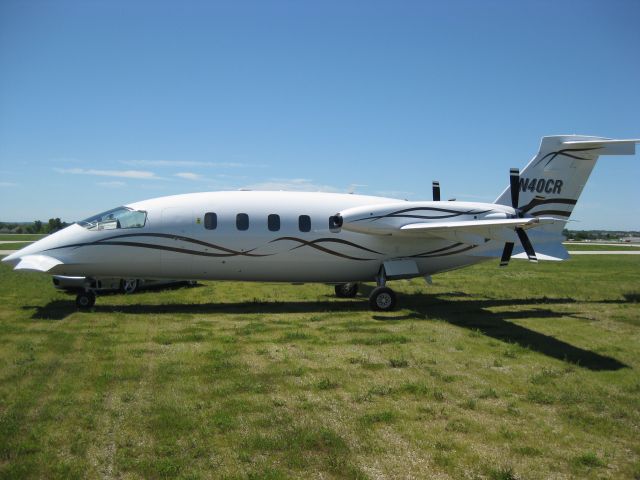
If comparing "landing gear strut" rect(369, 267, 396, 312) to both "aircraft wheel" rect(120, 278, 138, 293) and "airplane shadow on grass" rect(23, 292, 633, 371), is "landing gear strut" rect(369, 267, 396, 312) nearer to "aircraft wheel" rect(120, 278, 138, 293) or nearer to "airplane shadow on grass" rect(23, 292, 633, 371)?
"airplane shadow on grass" rect(23, 292, 633, 371)

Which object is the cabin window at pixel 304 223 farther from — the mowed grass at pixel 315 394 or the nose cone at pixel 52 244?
the nose cone at pixel 52 244

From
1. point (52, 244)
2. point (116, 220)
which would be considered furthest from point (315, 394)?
point (52, 244)

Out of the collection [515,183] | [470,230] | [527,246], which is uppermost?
[515,183]

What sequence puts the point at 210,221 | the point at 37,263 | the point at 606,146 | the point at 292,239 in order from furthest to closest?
the point at 606,146, the point at 292,239, the point at 210,221, the point at 37,263

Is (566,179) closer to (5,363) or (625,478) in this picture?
(625,478)

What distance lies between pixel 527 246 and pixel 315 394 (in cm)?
911

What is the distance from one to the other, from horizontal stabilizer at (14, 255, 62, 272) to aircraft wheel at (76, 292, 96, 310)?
1.43 metres

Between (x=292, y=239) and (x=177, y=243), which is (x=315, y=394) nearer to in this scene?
(x=292, y=239)

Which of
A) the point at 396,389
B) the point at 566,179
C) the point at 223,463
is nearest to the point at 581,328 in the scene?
the point at 566,179

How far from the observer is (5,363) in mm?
9023

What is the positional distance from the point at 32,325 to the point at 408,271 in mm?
11067

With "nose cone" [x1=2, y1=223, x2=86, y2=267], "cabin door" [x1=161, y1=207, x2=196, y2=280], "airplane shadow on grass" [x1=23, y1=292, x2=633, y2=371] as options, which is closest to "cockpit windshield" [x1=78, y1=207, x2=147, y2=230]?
"nose cone" [x1=2, y1=223, x2=86, y2=267]

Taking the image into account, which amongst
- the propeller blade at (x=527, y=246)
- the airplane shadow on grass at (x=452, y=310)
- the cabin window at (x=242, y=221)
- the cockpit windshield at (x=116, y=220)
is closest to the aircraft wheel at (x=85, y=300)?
the airplane shadow on grass at (x=452, y=310)

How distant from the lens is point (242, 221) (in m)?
15.7
